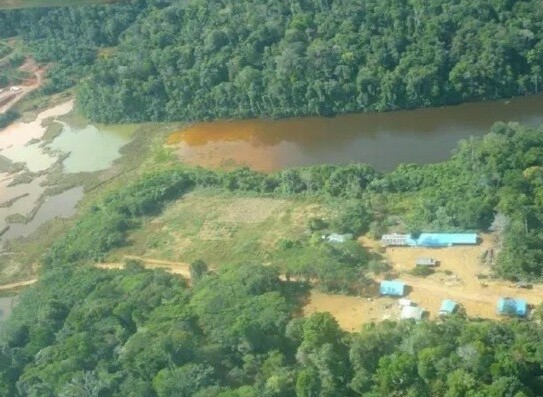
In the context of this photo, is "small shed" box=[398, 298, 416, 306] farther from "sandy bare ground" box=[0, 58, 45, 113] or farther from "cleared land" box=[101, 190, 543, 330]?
"sandy bare ground" box=[0, 58, 45, 113]

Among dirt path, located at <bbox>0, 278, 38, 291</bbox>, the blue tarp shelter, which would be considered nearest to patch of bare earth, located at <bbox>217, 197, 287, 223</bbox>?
the blue tarp shelter

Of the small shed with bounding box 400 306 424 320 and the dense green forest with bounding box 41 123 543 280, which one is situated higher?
the dense green forest with bounding box 41 123 543 280

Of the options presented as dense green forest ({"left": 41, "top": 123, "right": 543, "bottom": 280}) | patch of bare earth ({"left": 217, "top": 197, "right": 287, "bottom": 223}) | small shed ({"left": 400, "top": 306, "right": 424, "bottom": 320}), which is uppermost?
dense green forest ({"left": 41, "top": 123, "right": 543, "bottom": 280})

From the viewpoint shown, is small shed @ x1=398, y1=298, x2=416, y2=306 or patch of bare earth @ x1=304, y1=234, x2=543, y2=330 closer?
patch of bare earth @ x1=304, y1=234, x2=543, y2=330

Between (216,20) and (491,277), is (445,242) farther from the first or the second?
(216,20)

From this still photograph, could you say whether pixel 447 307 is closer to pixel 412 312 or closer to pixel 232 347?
pixel 412 312

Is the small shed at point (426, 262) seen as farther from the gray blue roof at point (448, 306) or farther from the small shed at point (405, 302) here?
the gray blue roof at point (448, 306)
